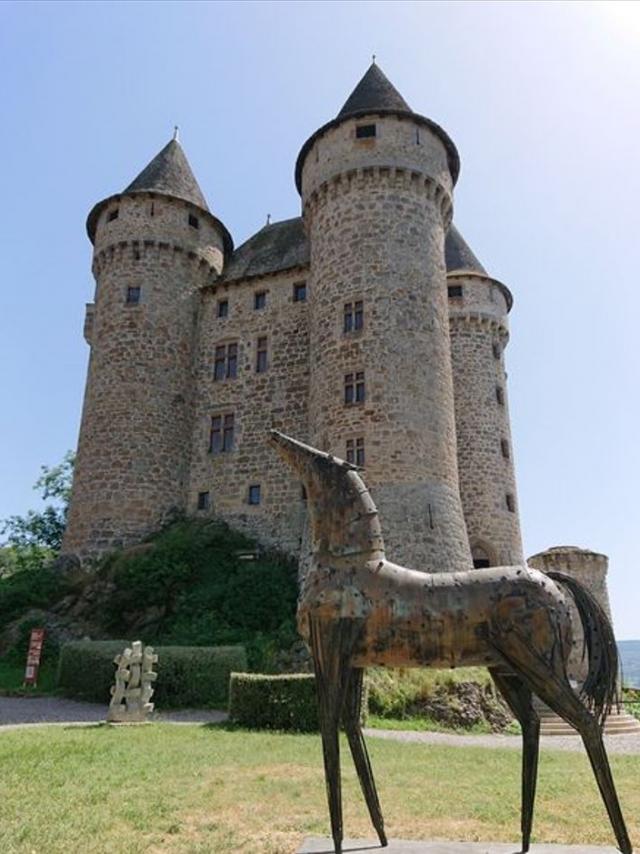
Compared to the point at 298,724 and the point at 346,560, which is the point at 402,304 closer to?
the point at 298,724

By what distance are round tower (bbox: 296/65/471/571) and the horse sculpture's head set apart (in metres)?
14.2

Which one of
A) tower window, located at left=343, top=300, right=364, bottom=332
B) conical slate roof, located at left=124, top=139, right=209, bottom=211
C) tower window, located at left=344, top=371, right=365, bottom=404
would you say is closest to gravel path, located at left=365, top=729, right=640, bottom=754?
tower window, located at left=344, top=371, right=365, bottom=404

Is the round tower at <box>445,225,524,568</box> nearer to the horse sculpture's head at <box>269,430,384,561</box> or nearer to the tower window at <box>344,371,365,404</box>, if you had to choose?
the tower window at <box>344,371,365,404</box>

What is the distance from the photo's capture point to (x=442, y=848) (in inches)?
196

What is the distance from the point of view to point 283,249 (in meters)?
29.7

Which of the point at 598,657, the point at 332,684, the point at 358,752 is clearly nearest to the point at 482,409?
the point at 598,657

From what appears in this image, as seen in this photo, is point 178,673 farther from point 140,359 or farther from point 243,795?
point 140,359

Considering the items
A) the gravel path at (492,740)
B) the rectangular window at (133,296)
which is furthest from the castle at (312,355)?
the gravel path at (492,740)

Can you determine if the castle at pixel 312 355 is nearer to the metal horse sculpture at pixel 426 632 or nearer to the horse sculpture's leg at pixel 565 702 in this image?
the metal horse sculpture at pixel 426 632

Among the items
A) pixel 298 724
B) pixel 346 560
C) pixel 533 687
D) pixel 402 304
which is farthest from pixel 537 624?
pixel 402 304

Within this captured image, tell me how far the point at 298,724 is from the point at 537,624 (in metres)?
9.15

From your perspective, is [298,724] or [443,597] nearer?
[443,597]

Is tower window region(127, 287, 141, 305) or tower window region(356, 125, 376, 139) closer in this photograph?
tower window region(356, 125, 376, 139)

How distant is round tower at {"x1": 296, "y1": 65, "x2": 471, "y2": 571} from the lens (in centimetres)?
2050
